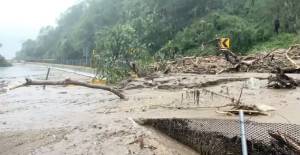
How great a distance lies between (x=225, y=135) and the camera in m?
6.14

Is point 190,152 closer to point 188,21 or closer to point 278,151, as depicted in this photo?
point 278,151

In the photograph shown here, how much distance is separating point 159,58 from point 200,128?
1559 centimetres

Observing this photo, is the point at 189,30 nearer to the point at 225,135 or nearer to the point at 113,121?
the point at 113,121

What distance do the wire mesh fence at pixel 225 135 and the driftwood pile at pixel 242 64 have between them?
A: 744 centimetres

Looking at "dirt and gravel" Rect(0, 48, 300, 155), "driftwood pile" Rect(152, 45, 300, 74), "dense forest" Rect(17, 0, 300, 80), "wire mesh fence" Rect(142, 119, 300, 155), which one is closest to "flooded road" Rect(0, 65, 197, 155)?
"dirt and gravel" Rect(0, 48, 300, 155)

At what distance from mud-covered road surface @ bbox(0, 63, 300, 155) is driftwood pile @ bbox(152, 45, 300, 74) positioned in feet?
11.4

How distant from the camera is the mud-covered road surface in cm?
643

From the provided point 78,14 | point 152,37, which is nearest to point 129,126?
point 152,37

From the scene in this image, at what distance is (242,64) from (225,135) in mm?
10400

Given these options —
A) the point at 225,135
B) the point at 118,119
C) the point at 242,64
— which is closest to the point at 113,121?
the point at 118,119

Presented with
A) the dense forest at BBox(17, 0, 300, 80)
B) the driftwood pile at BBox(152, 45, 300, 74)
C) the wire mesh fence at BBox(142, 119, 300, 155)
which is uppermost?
the dense forest at BBox(17, 0, 300, 80)

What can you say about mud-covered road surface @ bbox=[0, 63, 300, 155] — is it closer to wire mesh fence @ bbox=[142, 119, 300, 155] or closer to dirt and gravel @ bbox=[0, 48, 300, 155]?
dirt and gravel @ bbox=[0, 48, 300, 155]

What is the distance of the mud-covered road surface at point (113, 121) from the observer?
643cm

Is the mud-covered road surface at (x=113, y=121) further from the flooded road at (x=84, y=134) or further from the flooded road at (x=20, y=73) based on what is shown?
the flooded road at (x=20, y=73)
